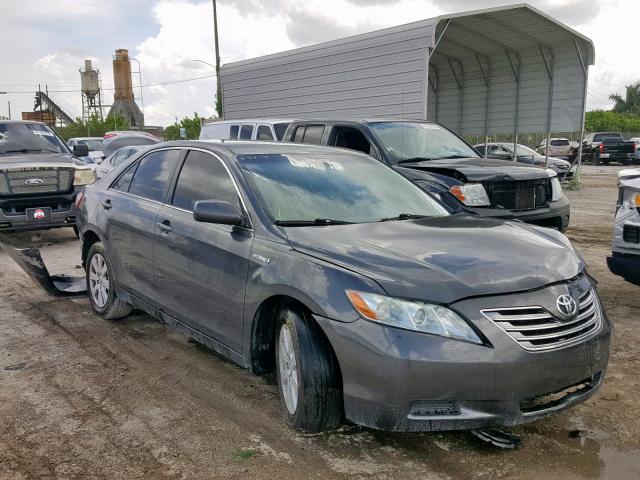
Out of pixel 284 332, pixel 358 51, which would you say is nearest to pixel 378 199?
pixel 284 332

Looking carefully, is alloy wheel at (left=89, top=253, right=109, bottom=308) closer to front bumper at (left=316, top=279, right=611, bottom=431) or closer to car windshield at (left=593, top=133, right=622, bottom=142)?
front bumper at (left=316, top=279, right=611, bottom=431)

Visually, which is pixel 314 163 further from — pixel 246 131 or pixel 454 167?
pixel 246 131

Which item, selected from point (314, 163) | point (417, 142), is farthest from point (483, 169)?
point (314, 163)

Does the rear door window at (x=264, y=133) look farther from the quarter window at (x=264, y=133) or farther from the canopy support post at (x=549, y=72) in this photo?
the canopy support post at (x=549, y=72)

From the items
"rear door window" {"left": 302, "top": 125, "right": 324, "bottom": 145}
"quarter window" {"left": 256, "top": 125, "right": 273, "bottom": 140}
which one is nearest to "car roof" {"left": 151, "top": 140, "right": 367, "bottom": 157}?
"rear door window" {"left": 302, "top": 125, "right": 324, "bottom": 145}

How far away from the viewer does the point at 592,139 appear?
113ft

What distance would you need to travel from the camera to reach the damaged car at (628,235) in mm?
4984

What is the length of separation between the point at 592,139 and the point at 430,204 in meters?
33.9

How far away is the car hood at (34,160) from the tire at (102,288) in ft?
13.1

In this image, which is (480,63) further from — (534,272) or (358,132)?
(534,272)

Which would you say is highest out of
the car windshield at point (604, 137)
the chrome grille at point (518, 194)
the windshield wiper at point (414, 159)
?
the car windshield at point (604, 137)

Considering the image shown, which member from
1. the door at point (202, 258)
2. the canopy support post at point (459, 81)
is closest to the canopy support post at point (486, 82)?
the canopy support post at point (459, 81)

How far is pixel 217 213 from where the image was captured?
141 inches

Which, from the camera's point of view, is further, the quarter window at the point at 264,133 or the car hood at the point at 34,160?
the quarter window at the point at 264,133
